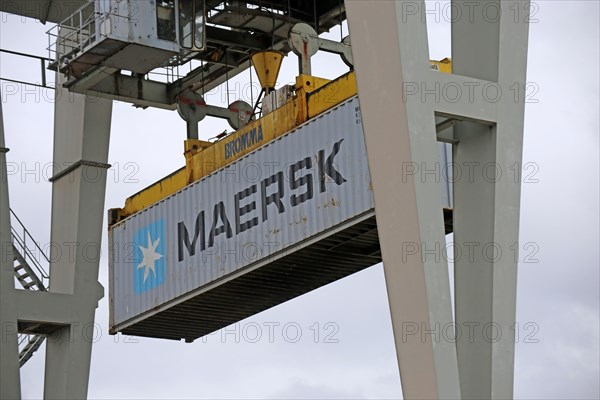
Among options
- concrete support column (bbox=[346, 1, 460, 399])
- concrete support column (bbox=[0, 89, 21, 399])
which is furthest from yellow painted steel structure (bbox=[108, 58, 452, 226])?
concrete support column (bbox=[346, 1, 460, 399])

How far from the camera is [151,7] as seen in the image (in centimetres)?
2319

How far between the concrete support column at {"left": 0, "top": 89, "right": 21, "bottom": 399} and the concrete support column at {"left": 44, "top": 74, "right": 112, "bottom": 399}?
1.42 m

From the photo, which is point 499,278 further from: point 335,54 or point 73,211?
point 73,211

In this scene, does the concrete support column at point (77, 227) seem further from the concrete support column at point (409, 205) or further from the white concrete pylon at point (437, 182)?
the concrete support column at point (409, 205)

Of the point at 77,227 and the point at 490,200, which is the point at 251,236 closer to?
the point at 77,227

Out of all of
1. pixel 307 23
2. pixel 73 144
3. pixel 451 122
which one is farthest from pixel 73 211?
pixel 451 122

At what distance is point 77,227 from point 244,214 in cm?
384

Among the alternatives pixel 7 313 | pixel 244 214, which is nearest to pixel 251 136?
pixel 244 214

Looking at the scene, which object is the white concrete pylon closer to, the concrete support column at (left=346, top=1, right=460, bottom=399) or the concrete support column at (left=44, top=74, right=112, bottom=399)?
the concrete support column at (left=346, top=1, right=460, bottom=399)

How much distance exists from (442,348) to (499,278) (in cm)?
112

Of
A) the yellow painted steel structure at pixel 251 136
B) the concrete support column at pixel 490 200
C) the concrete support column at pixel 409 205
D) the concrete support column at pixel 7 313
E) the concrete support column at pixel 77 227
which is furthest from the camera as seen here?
the concrete support column at pixel 77 227

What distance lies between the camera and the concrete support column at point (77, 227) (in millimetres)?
24500

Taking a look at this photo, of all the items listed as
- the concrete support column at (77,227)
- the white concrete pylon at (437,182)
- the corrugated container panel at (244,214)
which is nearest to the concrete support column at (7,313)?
the concrete support column at (77,227)

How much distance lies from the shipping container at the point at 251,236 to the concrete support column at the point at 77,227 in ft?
4.10
